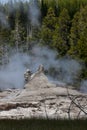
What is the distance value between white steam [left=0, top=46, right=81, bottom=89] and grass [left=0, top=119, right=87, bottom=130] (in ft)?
99.1

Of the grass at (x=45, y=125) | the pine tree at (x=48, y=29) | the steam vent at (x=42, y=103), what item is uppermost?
the grass at (x=45, y=125)

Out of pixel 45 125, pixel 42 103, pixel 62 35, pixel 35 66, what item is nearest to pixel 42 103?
pixel 42 103

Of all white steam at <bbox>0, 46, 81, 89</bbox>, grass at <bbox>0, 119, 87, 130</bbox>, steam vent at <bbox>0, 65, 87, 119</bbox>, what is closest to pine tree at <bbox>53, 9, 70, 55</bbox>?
white steam at <bbox>0, 46, 81, 89</bbox>

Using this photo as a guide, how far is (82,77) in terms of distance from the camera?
44094mm

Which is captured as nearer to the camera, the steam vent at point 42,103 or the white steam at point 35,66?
the steam vent at point 42,103

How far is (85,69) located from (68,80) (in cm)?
277

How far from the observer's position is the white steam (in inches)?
1785

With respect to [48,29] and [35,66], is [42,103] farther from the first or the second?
[48,29]

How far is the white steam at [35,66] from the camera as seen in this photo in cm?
4534

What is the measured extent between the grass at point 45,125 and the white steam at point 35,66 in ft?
99.1

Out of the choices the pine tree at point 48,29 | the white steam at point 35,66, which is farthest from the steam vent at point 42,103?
the pine tree at point 48,29

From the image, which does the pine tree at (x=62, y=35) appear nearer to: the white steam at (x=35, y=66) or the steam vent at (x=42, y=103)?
the white steam at (x=35, y=66)

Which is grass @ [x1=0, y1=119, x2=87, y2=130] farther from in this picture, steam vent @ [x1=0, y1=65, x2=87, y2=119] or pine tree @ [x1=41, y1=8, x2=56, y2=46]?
pine tree @ [x1=41, y1=8, x2=56, y2=46]

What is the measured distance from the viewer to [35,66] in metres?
55.3
